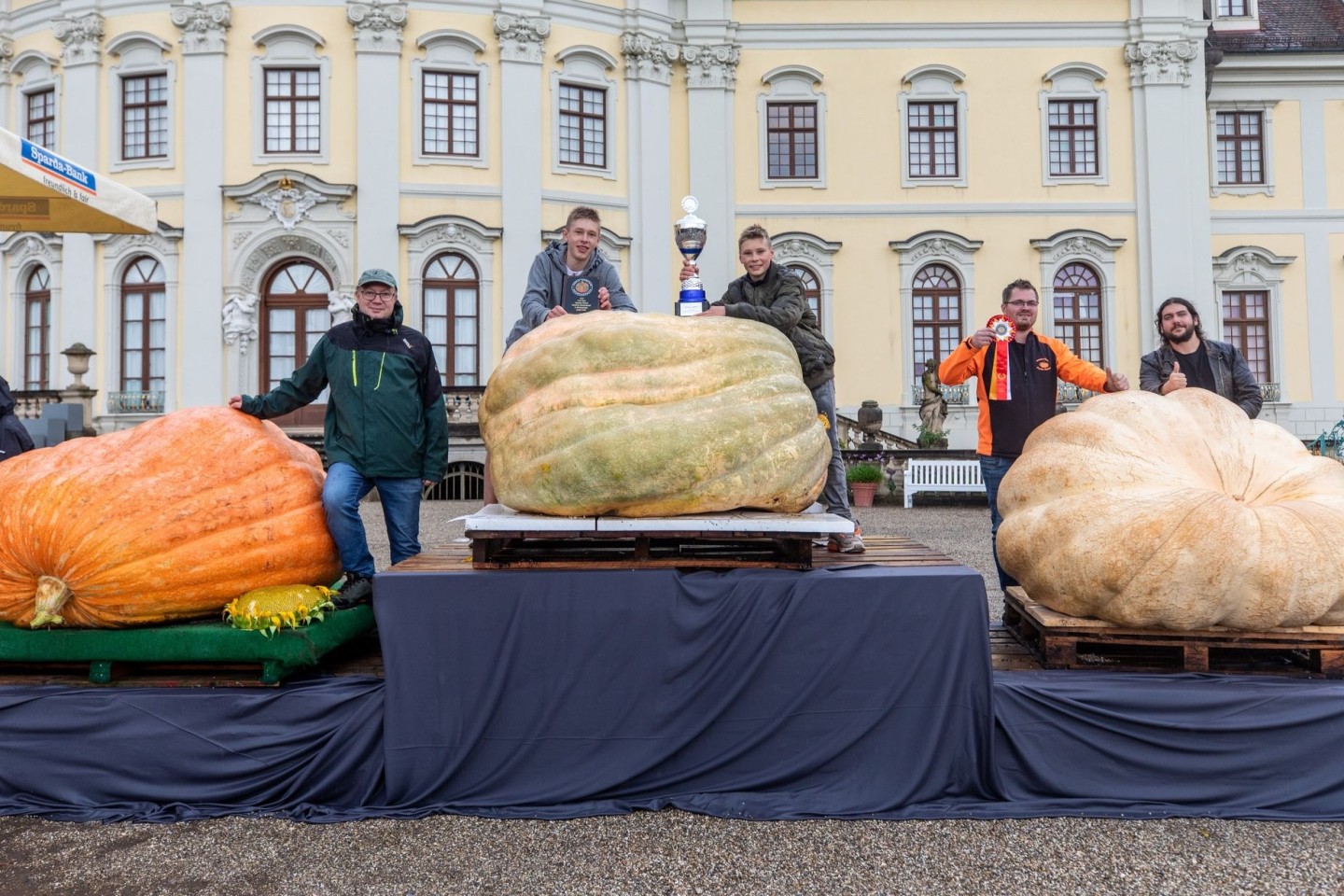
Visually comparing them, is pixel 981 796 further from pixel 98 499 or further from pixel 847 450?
pixel 847 450

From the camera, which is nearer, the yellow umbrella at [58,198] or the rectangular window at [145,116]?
the yellow umbrella at [58,198]

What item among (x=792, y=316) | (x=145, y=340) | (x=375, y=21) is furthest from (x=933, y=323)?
(x=792, y=316)

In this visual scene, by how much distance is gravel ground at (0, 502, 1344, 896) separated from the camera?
2391mm

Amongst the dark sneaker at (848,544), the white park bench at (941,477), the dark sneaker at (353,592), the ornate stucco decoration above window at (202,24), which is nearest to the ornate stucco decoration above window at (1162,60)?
the white park bench at (941,477)

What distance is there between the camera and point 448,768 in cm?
284

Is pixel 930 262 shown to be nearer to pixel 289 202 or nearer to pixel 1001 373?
pixel 289 202

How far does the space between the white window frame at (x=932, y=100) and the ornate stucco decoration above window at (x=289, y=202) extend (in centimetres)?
1166

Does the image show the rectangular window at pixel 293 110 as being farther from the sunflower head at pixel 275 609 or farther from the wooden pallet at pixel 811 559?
the sunflower head at pixel 275 609

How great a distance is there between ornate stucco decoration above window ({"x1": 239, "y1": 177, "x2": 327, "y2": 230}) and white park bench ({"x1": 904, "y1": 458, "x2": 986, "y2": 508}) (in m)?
11.5

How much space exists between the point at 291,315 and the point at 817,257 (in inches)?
413

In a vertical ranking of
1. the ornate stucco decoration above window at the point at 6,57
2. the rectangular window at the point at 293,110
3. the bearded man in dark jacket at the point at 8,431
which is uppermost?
the ornate stucco decoration above window at the point at 6,57

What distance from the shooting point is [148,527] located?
9.66ft

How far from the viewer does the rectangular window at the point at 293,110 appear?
1655 cm

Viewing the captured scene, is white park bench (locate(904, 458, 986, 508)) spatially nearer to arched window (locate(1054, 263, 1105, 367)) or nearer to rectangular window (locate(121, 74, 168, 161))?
arched window (locate(1054, 263, 1105, 367))
